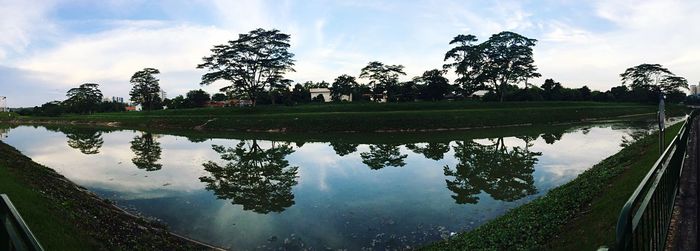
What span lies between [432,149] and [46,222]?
20556 millimetres

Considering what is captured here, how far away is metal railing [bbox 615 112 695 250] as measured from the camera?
2694mm

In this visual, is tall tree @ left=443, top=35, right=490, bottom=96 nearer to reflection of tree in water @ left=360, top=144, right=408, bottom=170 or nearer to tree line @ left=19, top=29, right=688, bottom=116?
tree line @ left=19, top=29, right=688, bottom=116

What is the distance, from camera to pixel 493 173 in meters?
16.1

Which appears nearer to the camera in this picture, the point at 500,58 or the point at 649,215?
the point at 649,215

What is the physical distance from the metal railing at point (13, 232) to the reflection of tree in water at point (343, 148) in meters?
20.8

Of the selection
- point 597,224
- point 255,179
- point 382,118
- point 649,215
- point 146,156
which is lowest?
point 255,179

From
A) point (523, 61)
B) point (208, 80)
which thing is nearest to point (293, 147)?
point (208, 80)

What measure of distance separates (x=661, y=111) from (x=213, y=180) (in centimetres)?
1585

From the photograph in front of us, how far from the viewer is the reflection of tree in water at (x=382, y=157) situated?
1926cm

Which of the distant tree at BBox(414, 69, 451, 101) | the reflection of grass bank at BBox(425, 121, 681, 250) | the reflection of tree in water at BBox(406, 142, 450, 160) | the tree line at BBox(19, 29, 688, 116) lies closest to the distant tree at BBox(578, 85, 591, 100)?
the tree line at BBox(19, 29, 688, 116)

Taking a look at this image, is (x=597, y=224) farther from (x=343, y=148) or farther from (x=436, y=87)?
(x=436, y=87)

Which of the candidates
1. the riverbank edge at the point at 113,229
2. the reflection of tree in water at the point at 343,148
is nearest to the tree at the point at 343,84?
the reflection of tree in water at the point at 343,148

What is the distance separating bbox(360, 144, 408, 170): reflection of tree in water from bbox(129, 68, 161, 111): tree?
7959cm

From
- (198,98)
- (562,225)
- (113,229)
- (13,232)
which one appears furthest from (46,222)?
(198,98)
